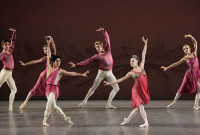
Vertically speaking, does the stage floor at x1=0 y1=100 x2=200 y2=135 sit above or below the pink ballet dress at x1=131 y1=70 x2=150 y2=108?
below

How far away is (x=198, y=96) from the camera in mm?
7254

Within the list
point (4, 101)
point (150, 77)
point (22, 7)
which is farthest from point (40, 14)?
point (150, 77)

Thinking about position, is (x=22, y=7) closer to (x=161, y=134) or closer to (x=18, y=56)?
(x=18, y=56)

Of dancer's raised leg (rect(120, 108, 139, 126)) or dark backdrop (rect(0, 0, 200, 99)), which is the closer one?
dancer's raised leg (rect(120, 108, 139, 126))

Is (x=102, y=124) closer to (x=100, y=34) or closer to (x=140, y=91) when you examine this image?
(x=140, y=91)

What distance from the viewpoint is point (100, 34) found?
9781mm

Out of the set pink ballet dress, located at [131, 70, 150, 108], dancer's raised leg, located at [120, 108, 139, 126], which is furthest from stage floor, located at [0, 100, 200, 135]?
pink ballet dress, located at [131, 70, 150, 108]

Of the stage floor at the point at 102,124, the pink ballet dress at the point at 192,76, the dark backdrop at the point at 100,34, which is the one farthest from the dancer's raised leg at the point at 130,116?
the dark backdrop at the point at 100,34

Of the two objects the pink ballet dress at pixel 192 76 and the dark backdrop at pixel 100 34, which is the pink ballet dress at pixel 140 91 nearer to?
the pink ballet dress at pixel 192 76

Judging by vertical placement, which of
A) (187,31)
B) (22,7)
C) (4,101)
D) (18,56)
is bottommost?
(4,101)

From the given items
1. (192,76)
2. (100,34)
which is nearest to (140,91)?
(192,76)

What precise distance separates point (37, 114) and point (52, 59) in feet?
4.80

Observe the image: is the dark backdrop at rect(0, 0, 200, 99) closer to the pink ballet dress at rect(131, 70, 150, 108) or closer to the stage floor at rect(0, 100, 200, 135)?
the stage floor at rect(0, 100, 200, 135)

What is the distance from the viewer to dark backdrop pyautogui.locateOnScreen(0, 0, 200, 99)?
9669 mm
